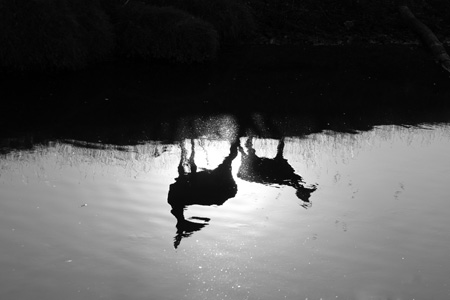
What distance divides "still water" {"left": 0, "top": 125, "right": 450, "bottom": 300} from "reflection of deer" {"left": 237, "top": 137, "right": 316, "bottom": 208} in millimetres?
84

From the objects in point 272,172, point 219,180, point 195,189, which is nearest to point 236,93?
point 272,172

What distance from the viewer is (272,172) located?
607 inches

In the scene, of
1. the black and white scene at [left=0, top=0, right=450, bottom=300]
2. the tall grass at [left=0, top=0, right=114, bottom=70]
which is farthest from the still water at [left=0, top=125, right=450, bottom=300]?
the tall grass at [left=0, top=0, right=114, bottom=70]

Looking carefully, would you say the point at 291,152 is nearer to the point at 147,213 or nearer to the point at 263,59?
the point at 147,213

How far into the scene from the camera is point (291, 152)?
17.1 m

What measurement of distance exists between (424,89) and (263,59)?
23.1 feet

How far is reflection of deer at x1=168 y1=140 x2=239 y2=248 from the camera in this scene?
480 inches

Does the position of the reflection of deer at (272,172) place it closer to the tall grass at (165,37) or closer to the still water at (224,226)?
the still water at (224,226)

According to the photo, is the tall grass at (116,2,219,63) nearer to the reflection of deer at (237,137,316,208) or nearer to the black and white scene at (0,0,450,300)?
the black and white scene at (0,0,450,300)

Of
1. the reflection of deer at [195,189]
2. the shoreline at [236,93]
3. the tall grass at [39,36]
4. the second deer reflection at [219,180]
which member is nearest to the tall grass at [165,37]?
the shoreline at [236,93]

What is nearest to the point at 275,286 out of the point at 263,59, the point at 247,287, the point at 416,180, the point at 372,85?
the point at 247,287

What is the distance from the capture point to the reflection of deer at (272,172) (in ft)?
46.9

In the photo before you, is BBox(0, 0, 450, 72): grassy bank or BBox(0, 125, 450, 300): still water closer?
BBox(0, 125, 450, 300): still water

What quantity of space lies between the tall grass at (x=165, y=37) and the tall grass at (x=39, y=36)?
242 cm
